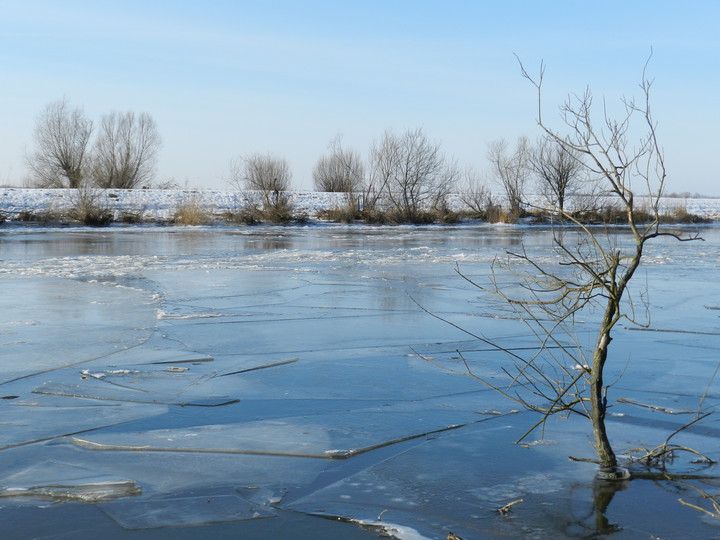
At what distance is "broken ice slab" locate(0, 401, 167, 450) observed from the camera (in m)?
4.70

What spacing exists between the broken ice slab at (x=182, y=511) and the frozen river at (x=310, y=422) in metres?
0.01

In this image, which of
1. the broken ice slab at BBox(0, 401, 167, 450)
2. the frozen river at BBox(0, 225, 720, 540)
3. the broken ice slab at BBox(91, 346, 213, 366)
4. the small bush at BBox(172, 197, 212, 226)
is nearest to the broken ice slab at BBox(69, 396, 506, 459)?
the frozen river at BBox(0, 225, 720, 540)

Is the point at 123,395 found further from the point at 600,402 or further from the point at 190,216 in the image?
the point at 190,216

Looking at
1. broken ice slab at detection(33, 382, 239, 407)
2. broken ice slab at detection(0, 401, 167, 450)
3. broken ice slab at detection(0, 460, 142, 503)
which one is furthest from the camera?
broken ice slab at detection(33, 382, 239, 407)

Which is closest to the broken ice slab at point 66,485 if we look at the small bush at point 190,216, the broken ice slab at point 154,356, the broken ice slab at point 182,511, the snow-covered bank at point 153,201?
the broken ice slab at point 182,511

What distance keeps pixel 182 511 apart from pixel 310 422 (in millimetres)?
1538

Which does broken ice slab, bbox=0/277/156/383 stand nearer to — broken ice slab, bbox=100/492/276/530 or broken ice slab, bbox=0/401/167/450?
broken ice slab, bbox=0/401/167/450

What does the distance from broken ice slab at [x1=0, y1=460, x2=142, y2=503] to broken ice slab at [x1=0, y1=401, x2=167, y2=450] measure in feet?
1.77

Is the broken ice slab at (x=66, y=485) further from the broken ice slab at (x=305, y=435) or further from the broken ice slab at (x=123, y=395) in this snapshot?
the broken ice slab at (x=123, y=395)

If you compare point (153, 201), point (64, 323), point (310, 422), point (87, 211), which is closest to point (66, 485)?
point (310, 422)

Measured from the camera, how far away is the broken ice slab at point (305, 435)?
4.54m

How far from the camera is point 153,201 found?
42.5 metres

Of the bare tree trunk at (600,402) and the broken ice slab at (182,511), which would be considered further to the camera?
the bare tree trunk at (600,402)

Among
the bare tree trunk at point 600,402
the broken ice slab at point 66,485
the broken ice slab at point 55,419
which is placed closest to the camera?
the broken ice slab at point 66,485
